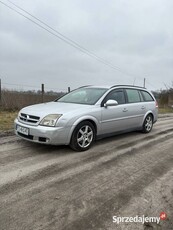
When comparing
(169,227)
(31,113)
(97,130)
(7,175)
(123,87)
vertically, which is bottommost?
(169,227)

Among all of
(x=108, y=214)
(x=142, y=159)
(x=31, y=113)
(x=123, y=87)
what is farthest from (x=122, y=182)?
(x=123, y=87)

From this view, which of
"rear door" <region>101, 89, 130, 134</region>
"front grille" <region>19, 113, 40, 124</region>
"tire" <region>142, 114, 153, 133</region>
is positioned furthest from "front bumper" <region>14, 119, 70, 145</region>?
"tire" <region>142, 114, 153, 133</region>

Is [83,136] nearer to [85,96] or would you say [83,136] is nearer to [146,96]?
[85,96]

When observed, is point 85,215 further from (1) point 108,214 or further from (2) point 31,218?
(2) point 31,218

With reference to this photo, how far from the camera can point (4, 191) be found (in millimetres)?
Result: 2732

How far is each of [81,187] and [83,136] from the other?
67.6 inches

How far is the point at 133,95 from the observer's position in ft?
20.6

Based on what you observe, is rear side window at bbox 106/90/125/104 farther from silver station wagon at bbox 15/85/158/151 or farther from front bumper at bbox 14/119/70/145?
front bumper at bbox 14/119/70/145

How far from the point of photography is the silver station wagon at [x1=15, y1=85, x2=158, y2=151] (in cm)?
415

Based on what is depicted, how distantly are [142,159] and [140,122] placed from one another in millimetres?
2374

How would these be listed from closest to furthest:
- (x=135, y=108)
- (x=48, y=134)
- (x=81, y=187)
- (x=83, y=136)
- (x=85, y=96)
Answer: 1. (x=81, y=187)
2. (x=48, y=134)
3. (x=83, y=136)
4. (x=85, y=96)
5. (x=135, y=108)

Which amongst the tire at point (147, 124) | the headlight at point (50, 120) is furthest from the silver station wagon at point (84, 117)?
the tire at point (147, 124)

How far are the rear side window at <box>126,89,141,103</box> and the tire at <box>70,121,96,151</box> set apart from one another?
1.92 m

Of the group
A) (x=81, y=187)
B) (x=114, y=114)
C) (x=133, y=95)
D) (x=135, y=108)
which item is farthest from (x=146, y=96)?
(x=81, y=187)
